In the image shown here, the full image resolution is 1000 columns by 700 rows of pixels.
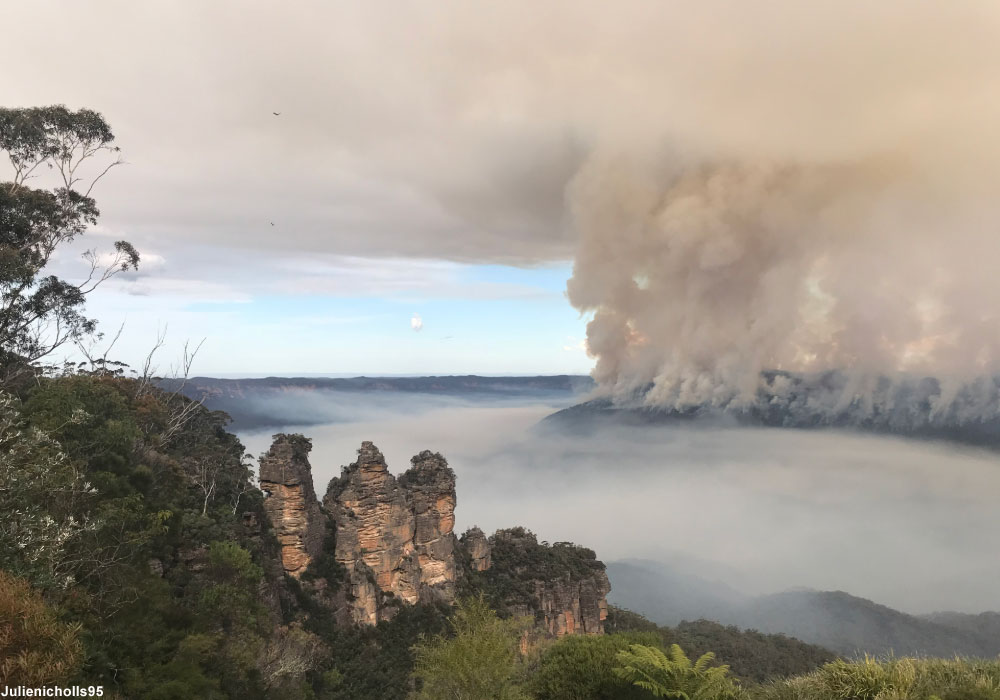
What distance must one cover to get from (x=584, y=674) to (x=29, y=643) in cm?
2046

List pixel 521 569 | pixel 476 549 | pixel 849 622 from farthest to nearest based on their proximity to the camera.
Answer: pixel 849 622
pixel 521 569
pixel 476 549

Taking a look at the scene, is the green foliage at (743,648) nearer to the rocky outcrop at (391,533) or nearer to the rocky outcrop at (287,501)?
the rocky outcrop at (391,533)

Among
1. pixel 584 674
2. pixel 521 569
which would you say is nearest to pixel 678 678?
pixel 584 674

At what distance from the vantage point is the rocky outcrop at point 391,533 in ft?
173

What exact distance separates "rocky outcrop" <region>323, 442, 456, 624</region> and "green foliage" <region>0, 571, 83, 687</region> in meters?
41.6

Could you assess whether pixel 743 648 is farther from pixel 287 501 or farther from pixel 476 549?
pixel 287 501

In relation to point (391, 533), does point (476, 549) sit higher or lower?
lower

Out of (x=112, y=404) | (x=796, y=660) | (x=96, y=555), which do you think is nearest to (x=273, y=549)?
(x=112, y=404)

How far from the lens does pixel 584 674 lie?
22938mm

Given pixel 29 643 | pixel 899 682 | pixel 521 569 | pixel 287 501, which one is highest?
pixel 29 643

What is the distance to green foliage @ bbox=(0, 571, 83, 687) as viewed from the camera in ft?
36.0

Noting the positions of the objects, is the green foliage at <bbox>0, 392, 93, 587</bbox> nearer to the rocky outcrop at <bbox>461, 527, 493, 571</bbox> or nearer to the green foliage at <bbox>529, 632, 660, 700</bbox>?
the green foliage at <bbox>529, 632, 660, 700</bbox>

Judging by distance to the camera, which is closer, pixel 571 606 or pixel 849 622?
pixel 571 606

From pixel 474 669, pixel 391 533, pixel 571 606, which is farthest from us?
pixel 571 606
